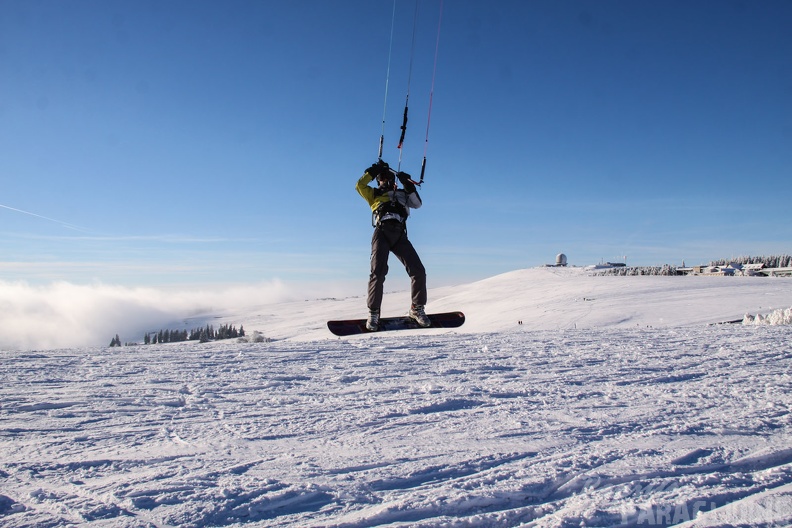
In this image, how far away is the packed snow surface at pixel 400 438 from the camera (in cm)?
234

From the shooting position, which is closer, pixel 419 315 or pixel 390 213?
pixel 390 213

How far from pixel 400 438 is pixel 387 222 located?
17.5 feet

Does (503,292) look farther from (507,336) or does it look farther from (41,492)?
(41,492)

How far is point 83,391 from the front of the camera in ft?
15.4

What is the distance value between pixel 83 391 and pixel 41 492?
2508 millimetres

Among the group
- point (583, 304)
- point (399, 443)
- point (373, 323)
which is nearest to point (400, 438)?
point (399, 443)

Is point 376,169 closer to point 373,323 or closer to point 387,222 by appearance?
point 387,222

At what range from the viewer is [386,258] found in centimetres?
850

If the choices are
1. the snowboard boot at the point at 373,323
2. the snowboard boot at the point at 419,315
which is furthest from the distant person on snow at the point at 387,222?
the snowboard boot at the point at 419,315

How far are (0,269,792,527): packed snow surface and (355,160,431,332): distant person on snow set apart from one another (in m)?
1.76

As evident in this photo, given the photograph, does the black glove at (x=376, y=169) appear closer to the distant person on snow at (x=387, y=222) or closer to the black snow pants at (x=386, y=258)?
the distant person on snow at (x=387, y=222)

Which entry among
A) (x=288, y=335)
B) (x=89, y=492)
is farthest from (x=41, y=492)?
(x=288, y=335)

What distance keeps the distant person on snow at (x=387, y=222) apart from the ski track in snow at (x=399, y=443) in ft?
8.47

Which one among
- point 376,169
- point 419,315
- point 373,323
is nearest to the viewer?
point 376,169
